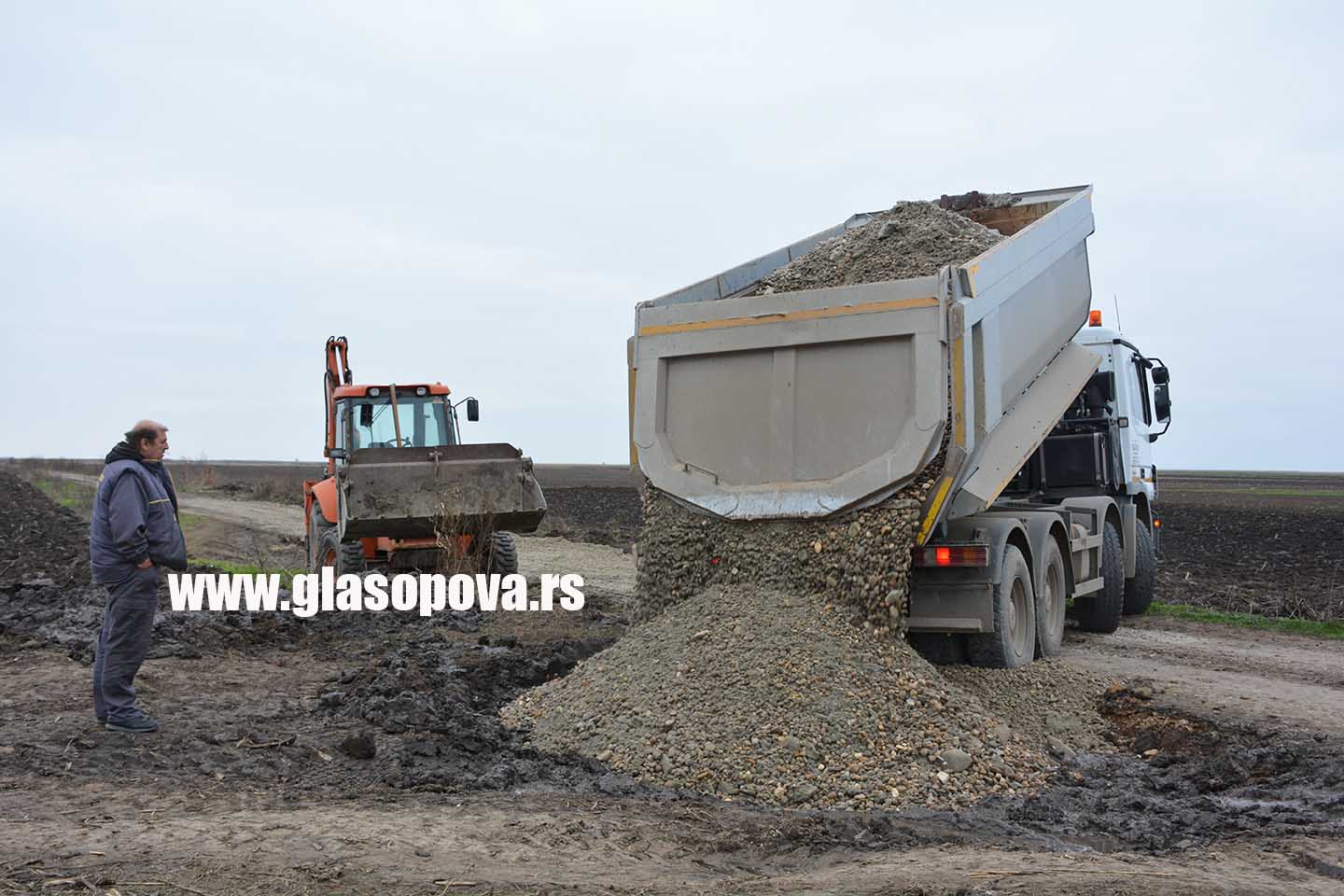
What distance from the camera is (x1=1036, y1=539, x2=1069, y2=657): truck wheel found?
28.9 ft

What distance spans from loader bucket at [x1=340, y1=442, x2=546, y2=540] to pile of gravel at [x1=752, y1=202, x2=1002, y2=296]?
455cm

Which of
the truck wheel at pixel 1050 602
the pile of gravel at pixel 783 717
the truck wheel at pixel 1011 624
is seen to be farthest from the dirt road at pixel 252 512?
the truck wheel at pixel 1011 624

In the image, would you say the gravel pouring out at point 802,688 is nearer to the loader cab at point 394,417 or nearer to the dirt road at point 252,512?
the loader cab at point 394,417

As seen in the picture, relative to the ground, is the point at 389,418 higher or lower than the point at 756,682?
higher

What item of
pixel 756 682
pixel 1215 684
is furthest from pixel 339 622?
pixel 1215 684

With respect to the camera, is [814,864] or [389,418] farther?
[389,418]

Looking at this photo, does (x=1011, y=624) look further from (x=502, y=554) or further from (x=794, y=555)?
(x=502, y=554)

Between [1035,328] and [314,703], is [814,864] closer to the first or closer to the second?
Answer: [314,703]

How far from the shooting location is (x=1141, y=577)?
12836 mm

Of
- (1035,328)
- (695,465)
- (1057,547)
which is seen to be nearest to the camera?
(695,465)

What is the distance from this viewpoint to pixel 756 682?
6707mm

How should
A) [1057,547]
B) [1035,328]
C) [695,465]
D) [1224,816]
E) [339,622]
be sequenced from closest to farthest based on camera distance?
1. [1224,816]
2. [695,465]
3. [1035,328]
4. [1057,547]
5. [339,622]

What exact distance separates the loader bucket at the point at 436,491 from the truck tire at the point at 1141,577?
630cm

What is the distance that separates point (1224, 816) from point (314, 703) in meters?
5.61
